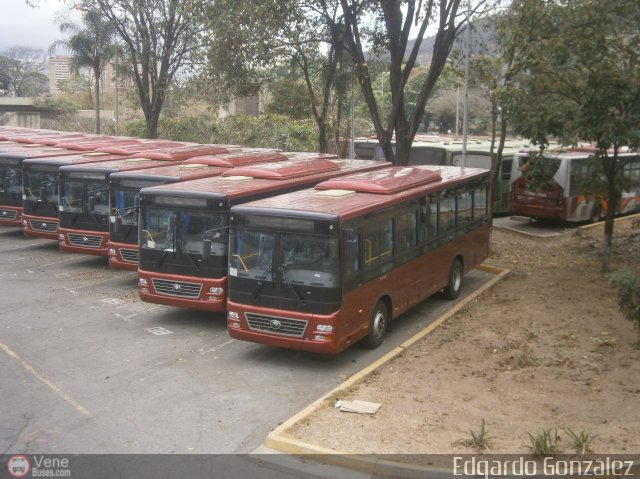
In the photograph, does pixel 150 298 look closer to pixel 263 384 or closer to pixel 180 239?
pixel 180 239

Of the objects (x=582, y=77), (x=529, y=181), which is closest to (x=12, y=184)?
(x=529, y=181)

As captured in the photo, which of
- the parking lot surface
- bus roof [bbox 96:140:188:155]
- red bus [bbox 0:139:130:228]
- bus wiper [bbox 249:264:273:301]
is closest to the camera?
the parking lot surface

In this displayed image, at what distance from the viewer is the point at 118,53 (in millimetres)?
38844

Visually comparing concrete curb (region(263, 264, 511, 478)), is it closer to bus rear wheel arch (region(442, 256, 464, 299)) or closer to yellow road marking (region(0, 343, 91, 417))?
yellow road marking (region(0, 343, 91, 417))

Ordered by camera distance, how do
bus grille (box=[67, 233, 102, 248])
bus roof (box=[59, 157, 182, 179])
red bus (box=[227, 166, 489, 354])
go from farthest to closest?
1. bus grille (box=[67, 233, 102, 248])
2. bus roof (box=[59, 157, 182, 179])
3. red bus (box=[227, 166, 489, 354])

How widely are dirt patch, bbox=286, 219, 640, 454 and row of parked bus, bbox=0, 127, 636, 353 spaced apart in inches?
44.5

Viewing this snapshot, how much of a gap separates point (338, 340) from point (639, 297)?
440 cm

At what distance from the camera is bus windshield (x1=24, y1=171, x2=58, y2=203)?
66.8ft

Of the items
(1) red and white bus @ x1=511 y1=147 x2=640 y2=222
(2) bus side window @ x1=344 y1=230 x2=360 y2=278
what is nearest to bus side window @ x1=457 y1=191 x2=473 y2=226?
(2) bus side window @ x1=344 y1=230 x2=360 y2=278

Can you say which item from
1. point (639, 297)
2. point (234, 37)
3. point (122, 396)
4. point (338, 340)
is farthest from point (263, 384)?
point (234, 37)

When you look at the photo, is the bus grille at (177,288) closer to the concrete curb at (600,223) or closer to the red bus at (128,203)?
the red bus at (128,203)

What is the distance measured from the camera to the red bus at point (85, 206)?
723 inches

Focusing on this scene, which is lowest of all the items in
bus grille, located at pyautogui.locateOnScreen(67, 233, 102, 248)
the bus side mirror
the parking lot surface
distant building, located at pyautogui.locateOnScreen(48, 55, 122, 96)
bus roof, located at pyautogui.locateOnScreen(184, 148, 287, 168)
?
the parking lot surface

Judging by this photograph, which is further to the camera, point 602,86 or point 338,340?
point 602,86
